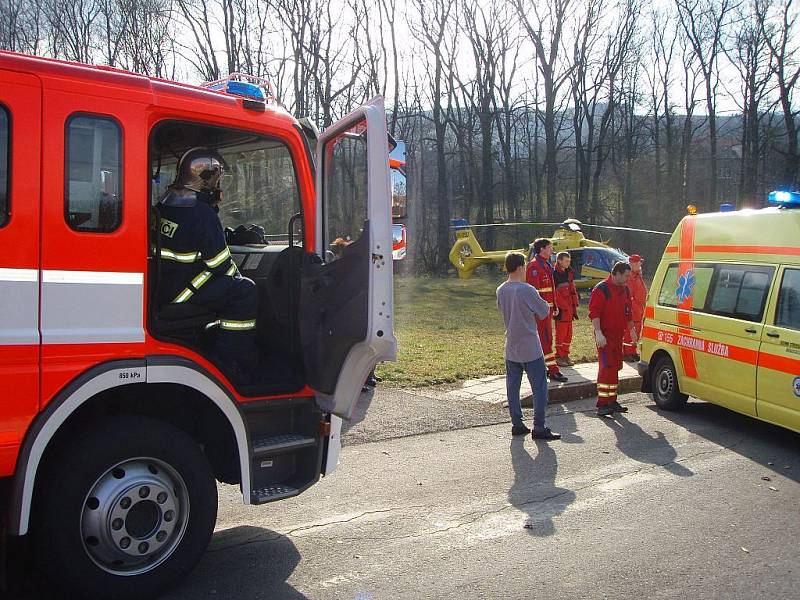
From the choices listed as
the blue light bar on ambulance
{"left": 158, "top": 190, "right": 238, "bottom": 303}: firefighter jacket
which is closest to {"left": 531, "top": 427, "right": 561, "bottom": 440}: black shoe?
the blue light bar on ambulance

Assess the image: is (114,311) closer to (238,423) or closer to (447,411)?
(238,423)

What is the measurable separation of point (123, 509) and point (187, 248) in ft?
4.38

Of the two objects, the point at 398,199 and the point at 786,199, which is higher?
the point at 786,199

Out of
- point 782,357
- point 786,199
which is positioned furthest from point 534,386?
point 786,199

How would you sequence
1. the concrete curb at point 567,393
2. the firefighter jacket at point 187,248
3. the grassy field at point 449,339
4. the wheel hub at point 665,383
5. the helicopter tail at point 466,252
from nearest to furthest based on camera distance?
the firefighter jacket at point 187,248 → the wheel hub at point 665,383 → the concrete curb at point 567,393 → the grassy field at point 449,339 → the helicopter tail at point 466,252

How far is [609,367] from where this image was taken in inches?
328

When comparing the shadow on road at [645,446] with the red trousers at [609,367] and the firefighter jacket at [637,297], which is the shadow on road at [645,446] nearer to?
the red trousers at [609,367]

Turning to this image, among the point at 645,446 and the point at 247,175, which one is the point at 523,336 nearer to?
the point at 645,446

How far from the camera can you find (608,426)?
8023 millimetres

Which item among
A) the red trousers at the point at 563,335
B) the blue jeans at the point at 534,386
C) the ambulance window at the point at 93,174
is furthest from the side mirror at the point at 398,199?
the red trousers at the point at 563,335

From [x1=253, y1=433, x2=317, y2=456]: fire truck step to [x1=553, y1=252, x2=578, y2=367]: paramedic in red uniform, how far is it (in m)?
7.21

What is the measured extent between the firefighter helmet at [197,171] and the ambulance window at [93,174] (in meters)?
0.60

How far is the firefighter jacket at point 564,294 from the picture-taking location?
1101 centimetres

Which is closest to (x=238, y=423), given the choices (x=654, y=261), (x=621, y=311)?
(x=621, y=311)
